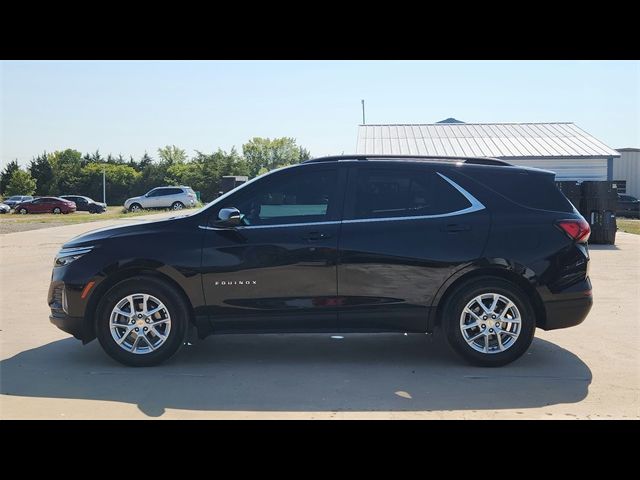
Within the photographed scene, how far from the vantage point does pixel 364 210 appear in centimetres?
595

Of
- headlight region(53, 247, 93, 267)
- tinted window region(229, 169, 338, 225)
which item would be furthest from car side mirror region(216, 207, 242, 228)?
headlight region(53, 247, 93, 267)

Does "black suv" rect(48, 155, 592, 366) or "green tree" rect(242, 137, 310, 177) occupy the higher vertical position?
"green tree" rect(242, 137, 310, 177)

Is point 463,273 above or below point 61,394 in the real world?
above

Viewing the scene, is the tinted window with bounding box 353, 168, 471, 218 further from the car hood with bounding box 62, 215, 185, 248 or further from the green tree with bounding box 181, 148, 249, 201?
the green tree with bounding box 181, 148, 249, 201

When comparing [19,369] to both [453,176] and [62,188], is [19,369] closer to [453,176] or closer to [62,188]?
[453,176]

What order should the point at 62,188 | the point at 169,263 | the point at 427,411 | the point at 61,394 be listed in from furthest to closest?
the point at 62,188 → the point at 169,263 → the point at 61,394 → the point at 427,411

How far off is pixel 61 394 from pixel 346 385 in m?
2.29

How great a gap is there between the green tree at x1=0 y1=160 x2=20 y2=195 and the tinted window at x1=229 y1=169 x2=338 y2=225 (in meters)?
82.4

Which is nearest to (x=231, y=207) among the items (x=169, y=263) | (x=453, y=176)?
(x=169, y=263)

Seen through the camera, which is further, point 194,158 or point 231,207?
point 194,158

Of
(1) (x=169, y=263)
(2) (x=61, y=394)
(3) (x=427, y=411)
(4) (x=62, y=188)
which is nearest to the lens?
(3) (x=427, y=411)

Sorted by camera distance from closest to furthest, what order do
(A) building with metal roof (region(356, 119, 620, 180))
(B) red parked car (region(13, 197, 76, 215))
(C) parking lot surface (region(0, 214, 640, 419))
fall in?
(C) parking lot surface (region(0, 214, 640, 419))
(A) building with metal roof (region(356, 119, 620, 180))
(B) red parked car (region(13, 197, 76, 215))

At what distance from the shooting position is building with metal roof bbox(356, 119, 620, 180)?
84.6 ft

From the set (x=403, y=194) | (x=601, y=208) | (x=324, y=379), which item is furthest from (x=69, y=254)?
(x=601, y=208)
